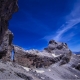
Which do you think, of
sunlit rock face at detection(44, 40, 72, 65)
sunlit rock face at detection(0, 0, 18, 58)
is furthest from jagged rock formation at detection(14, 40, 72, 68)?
sunlit rock face at detection(0, 0, 18, 58)

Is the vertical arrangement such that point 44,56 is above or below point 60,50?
below

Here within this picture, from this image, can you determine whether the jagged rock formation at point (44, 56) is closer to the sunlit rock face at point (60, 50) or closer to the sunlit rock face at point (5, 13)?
the sunlit rock face at point (60, 50)

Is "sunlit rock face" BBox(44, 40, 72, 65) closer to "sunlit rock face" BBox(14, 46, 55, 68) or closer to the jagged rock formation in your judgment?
the jagged rock formation

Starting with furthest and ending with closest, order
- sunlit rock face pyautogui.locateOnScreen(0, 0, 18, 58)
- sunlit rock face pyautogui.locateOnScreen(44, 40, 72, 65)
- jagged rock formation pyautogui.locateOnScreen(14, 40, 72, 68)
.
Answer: sunlit rock face pyautogui.locateOnScreen(44, 40, 72, 65), jagged rock formation pyautogui.locateOnScreen(14, 40, 72, 68), sunlit rock face pyautogui.locateOnScreen(0, 0, 18, 58)

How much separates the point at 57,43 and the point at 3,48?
30458 mm

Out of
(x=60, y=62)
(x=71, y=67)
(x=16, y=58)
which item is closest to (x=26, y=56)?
(x=16, y=58)

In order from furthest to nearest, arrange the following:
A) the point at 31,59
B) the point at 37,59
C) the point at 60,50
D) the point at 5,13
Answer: the point at 60,50 < the point at 37,59 < the point at 31,59 < the point at 5,13

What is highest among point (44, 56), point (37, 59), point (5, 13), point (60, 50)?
point (60, 50)

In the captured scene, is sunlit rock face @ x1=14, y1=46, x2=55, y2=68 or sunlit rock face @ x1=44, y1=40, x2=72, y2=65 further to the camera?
sunlit rock face @ x1=44, y1=40, x2=72, y2=65

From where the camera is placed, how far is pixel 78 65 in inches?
1993

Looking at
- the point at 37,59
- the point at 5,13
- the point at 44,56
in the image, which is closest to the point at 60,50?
the point at 44,56

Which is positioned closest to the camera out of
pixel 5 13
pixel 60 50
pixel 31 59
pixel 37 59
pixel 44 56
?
pixel 5 13

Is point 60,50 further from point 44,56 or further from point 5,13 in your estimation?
point 5,13

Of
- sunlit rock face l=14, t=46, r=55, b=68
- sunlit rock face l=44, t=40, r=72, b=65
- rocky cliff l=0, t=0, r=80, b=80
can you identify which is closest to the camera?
rocky cliff l=0, t=0, r=80, b=80
